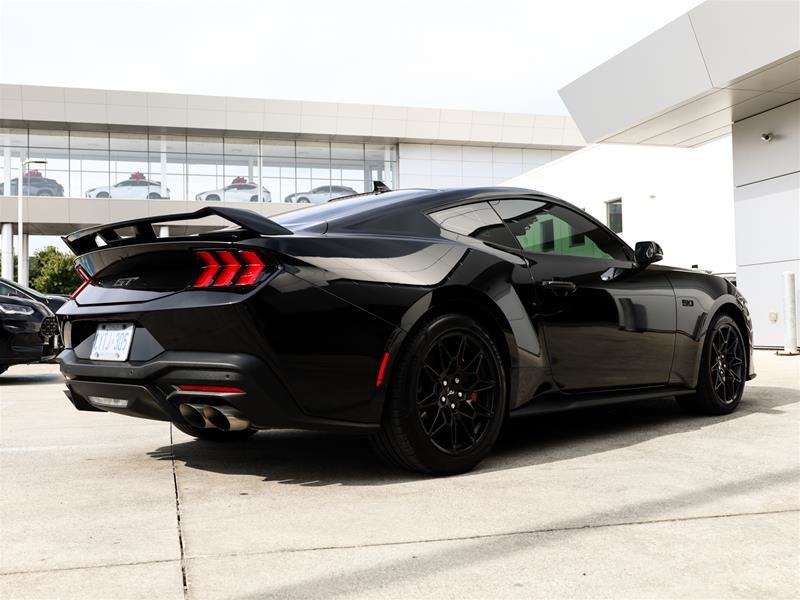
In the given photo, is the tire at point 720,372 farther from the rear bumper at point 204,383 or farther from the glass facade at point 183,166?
the glass facade at point 183,166

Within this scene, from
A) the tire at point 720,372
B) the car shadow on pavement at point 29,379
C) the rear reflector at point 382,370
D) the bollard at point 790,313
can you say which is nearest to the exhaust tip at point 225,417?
the rear reflector at point 382,370

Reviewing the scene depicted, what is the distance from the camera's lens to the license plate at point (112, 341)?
368 centimetres

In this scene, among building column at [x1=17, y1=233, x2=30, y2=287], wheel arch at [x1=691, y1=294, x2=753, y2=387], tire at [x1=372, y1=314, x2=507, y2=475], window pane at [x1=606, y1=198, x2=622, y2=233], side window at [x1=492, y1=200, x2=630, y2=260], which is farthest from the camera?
building column at [x1=17, y1=233, x2=30, y2=287]

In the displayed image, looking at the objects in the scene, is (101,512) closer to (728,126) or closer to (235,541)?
(235,541)

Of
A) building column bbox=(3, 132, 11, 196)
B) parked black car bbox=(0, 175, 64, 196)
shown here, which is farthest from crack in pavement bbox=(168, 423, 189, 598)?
building column bbox=(3, 132, 11, 196)

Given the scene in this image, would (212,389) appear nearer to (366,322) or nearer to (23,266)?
(366,322)

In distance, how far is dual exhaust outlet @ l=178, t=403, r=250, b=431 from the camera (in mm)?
3424

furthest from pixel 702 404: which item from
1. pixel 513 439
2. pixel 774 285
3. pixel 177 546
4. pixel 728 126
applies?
pixel 728 126

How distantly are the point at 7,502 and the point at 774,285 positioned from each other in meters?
13.0

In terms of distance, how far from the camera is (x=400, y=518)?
10.2ft

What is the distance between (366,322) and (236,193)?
125 ft

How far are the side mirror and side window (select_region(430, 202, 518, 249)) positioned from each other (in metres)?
1.12

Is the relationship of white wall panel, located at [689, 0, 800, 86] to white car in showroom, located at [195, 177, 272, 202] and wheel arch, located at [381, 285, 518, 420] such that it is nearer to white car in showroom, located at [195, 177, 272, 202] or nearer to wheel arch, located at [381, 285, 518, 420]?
wheel arch, located at [381, 285, 518, 420]

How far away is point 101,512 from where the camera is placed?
3.24 meters
